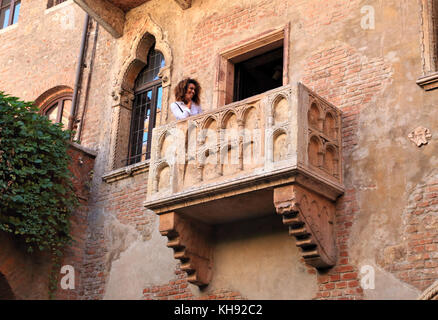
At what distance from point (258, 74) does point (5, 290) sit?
4960mm

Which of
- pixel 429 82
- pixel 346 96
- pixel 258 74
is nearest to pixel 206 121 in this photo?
pixel 346 96

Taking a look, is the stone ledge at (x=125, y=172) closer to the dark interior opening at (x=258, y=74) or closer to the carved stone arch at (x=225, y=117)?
the dark interior opening at (x=258, y=74)

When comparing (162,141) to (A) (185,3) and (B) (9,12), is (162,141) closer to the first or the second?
(A) (185,3)

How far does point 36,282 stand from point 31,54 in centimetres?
567

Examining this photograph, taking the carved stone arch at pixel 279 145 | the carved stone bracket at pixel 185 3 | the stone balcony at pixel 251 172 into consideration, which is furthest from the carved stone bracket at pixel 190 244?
the carved stone bracket at pixel 185 3

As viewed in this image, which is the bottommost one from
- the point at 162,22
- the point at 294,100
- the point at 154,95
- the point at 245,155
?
the point at 245,155

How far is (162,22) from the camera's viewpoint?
1202 cm

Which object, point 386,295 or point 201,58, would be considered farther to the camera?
point 201,58

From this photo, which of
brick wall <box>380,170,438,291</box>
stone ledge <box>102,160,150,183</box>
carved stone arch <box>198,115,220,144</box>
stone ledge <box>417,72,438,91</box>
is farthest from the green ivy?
stone ledge <box>417,72,438,91</box>

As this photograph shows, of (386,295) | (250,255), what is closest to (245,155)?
(250,255)

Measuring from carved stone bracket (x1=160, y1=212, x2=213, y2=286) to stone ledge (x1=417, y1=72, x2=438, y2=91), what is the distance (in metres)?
3.33

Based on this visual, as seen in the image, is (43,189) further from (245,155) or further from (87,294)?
(245,155)

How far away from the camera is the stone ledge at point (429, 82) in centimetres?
825

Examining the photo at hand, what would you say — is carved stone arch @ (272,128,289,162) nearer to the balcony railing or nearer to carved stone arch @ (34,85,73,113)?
the balcony railing
